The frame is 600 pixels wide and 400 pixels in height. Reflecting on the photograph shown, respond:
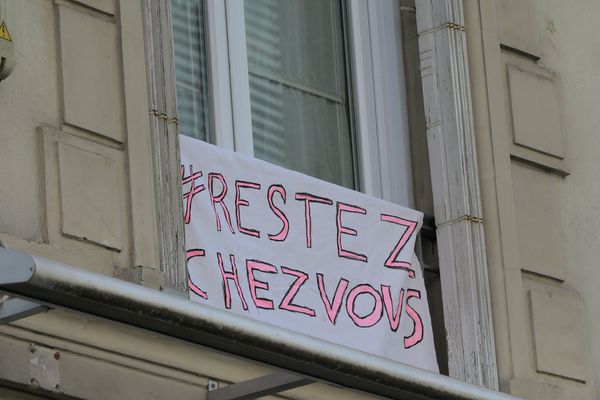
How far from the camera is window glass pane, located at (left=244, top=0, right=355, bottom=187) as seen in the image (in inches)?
372

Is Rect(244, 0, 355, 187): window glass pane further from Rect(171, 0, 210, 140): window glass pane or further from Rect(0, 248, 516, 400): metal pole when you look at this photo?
Rect(0, 248, 516, 400): metal pole

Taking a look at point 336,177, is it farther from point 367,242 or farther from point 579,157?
point 579,157

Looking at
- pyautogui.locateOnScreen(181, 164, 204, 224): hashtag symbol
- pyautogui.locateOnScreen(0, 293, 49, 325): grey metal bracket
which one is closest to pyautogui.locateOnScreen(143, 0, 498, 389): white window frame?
pyautogui.locateOnScreen(181, 164, 204, 224): hashtag symbol

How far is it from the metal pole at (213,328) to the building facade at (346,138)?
72 cm

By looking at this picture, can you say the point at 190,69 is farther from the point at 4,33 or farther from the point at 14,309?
the point at 14,309

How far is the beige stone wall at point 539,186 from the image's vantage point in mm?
9461

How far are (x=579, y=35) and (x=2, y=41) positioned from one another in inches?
154

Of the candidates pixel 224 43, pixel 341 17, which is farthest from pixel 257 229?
pixel 341 17

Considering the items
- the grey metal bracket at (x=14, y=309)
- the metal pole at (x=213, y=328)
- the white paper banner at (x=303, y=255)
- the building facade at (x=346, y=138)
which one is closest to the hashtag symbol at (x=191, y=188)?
the white paper banner at (x=303, y=255)

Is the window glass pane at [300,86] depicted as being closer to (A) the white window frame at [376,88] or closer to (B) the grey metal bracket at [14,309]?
(A) the white window frame at [376,88]

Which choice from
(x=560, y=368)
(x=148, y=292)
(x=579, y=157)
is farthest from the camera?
(x=579, y=157)

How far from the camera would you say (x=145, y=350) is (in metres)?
7.71

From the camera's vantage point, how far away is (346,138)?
386 inches

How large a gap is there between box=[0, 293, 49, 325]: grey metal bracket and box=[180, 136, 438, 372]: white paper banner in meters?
1.62
